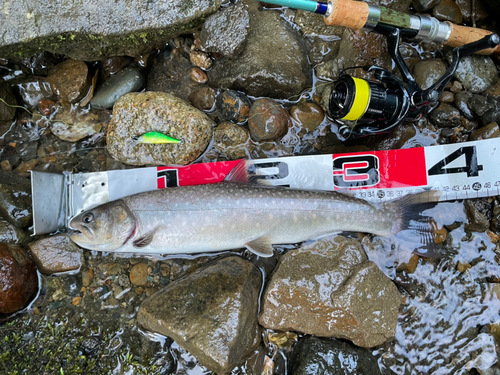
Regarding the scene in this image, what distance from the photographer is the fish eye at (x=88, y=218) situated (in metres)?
3.19

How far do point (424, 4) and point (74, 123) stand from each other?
417 centimetres

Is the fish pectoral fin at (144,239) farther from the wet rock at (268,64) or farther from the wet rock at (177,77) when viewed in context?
the wet rock at (268,64)

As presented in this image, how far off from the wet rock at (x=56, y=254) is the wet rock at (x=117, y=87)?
1532 millimetres

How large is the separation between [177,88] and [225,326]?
260cm

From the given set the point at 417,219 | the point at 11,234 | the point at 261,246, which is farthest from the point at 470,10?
the point at 11,234

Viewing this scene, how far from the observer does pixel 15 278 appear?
3254 millimetres

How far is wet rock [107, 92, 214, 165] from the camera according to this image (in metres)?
3.42

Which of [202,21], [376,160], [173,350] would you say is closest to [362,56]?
[376,160]

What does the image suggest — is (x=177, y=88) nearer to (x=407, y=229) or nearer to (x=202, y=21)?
(x=202, y=21)

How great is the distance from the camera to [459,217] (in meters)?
3.58

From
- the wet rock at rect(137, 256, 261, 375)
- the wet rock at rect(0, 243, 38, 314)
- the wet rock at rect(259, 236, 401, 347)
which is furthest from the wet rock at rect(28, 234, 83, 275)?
the wet rock at rect(259, 236, 401, 347)

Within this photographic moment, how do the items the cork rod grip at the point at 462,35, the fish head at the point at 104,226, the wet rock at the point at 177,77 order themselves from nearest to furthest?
the fish head at the point at 104,226, the cork rod grip at the point at 462,35, the wet rock at the point at 177,77

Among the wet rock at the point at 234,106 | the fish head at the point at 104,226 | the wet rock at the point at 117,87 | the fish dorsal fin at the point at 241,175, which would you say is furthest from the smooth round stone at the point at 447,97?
the fish head at the point at 104,226

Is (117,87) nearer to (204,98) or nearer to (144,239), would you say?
(204,98)
